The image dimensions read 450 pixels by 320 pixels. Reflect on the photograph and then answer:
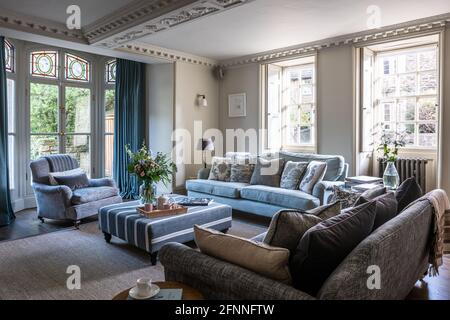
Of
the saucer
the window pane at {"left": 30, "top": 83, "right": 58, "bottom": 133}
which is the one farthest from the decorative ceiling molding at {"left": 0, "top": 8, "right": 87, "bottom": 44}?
the saucer

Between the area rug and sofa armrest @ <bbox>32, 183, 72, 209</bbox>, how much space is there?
0.43 m

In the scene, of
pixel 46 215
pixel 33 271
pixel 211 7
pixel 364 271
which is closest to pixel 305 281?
pixel 364 271

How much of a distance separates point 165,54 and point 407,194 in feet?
14.8

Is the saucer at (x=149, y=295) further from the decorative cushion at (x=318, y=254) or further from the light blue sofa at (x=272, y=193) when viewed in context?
the light blue sofa at (x=272, y=193)

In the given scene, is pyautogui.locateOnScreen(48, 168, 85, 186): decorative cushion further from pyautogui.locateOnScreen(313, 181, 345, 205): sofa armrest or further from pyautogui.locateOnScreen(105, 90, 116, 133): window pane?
pyautogui.locateOnScreen(313, 181, 345, 205): sofa armrest

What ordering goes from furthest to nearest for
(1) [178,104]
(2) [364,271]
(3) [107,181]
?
(1) [178,104], (3) [107,181], (2) [364,271]

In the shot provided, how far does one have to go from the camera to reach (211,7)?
3.39 meters

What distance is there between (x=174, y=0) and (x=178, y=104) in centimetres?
258

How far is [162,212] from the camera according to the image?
3.35 meters

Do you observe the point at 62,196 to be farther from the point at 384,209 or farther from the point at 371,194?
the point at 384,209

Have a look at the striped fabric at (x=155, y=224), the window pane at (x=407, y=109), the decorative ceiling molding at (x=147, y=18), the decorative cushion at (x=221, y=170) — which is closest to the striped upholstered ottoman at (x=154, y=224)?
the striped fabric at (x=155, y=224)

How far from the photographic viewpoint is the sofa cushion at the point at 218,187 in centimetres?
470

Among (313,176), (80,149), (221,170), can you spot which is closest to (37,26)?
(80,149)

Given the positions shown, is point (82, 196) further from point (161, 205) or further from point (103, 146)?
point (103, 146)
